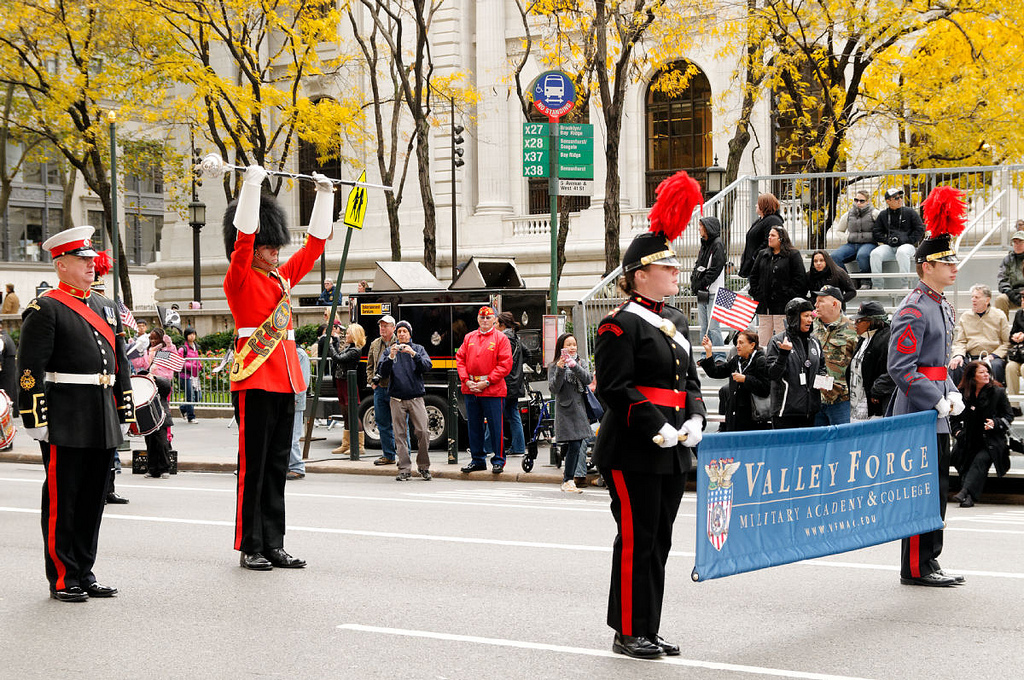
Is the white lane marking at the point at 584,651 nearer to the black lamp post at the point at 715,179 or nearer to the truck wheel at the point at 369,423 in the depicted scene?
the truck wheel at the point at 369,423

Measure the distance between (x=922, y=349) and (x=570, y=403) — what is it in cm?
677

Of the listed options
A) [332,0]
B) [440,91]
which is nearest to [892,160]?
A: [440,91]

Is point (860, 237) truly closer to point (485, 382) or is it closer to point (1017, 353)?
point (1017, 353)

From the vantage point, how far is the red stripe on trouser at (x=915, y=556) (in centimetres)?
809

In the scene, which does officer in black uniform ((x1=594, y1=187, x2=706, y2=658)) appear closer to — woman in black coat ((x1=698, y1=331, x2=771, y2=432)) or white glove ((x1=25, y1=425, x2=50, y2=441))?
white glove ((x1=25, y1=425, x2=50, y2=441))

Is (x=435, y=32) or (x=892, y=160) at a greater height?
(x=435, y=32)

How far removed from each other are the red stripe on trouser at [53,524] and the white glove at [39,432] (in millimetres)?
104

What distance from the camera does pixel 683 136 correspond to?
37.9 m

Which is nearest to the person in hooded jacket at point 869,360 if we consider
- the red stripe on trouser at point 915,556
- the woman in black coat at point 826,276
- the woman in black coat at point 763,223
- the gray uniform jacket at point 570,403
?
the woman in black coat at point 826,276

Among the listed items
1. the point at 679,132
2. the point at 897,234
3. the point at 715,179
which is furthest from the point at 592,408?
the point at 679,132

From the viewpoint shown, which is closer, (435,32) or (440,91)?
(440,91)

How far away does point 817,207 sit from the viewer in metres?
19.5

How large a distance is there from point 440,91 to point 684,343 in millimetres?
28658

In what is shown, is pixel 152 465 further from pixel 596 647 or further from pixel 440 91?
pixel 440 91
